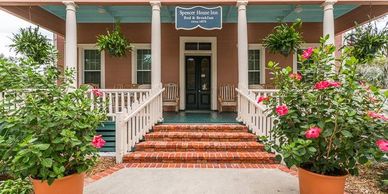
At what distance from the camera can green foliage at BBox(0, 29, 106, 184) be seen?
2309mm

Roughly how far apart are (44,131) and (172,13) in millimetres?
5926

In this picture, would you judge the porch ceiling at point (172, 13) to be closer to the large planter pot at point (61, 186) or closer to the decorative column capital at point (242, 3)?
the decorative column capital at point (242, 3)

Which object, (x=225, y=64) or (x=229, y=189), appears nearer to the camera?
(x=229, y=189)

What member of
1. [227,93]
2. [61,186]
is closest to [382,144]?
[61,186]

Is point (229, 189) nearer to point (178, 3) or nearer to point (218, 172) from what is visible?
point (218, 172)

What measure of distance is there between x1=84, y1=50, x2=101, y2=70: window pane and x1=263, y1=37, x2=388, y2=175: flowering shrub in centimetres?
715

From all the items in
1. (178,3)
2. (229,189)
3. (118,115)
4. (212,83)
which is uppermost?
(178,3)

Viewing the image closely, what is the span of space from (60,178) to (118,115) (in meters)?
1.93

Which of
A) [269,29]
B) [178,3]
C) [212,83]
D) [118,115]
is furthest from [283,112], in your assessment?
[269,29]

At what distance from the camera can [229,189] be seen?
323 cm

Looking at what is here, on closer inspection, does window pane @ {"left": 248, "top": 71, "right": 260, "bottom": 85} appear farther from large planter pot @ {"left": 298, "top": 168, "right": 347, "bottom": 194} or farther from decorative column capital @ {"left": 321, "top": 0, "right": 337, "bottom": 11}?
large planter pot @ {"left": 298, "top": 168, "right": 347, "bottom": 194}

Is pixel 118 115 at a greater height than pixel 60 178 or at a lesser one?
greater

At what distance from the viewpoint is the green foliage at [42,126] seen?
231 cm

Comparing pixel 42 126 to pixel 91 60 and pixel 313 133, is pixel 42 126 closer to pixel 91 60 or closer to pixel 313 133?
pixel 313 133
